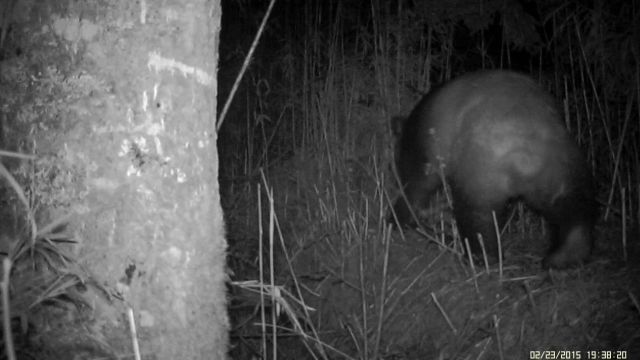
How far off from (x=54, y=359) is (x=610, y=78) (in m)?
3.24

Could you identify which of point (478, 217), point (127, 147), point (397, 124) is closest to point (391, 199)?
point (397, 124)

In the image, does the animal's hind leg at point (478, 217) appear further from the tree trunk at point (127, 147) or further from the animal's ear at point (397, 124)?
the tree trunk at point (127, 147)

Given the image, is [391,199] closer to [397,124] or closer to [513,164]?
[397,124]

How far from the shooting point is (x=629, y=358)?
1624mm

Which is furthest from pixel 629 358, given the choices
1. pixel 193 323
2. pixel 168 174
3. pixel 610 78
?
pixel 610 78

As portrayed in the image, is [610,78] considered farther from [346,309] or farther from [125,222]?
[125,222]

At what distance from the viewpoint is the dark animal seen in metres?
2.55

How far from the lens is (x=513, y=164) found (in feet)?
8.47

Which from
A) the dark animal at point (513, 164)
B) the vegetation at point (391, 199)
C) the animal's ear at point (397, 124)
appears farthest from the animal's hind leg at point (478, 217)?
the animal's ear at point (397, 124)

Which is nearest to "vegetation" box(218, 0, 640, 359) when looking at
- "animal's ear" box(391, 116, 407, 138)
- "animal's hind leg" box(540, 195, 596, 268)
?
"animal's hind leg" box(540, 195, 596, 268)

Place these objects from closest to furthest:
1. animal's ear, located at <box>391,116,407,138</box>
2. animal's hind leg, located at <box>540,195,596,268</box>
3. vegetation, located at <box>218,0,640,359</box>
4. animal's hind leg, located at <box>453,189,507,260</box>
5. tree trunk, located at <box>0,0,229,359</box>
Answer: tree trunk, located at <box>0,0,229,359</box> → vegetation, located at <box>218,0,640,359</box> → animal's hind leg, located at <box>540,195,596,268</box> → animal's hind leg, located at <box>453,189,507,260</box> → animal's ear, located at <box>391,116,407,138</box>

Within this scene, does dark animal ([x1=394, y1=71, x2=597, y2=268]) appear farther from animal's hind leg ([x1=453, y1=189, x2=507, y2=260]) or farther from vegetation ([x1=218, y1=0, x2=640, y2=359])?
vegetation ([x1=218, y1=0, x2=640, y2=359])

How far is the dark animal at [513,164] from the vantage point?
2.55 m

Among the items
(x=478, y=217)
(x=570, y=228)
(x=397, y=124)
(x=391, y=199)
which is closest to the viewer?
(x=570, y=228)
